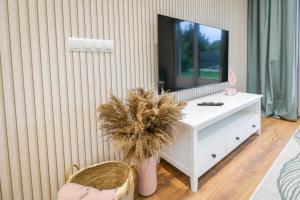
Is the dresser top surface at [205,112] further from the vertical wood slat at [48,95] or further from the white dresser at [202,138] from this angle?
the vertical wood slat at [48,95]

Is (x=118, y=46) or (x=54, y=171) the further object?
(x=118, y=46)

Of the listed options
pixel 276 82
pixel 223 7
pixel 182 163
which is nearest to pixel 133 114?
pixel 182 163

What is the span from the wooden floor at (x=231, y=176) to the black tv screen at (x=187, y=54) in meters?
0.82

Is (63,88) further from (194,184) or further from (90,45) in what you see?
(194,184)

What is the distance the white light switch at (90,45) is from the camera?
1393 millimetres

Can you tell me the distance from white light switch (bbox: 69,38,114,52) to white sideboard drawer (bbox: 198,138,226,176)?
3.58ft

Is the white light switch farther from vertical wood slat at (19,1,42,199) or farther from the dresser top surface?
the dresser top surface

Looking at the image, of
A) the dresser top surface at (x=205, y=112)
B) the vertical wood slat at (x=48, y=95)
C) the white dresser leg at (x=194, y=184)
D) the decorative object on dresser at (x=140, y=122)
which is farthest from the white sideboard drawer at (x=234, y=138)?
the vertical wood slat at (x=48, y=95)

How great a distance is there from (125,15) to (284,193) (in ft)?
6.04

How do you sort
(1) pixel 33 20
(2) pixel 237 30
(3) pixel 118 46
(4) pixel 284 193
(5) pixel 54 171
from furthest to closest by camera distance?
(2) pixel 237 30 → (3) pixel 118 46 → (4) pixel 284 193 → (5) pixel 54 171 → (1) pixel 33 20

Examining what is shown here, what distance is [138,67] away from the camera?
1.81 m

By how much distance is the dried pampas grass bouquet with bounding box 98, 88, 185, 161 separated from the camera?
1345 millimetres

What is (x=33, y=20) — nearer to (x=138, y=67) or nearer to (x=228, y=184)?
(x=138, y=67)

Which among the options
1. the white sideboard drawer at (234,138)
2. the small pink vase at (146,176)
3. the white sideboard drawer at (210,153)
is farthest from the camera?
the white sideboard drawer at (234,138)
